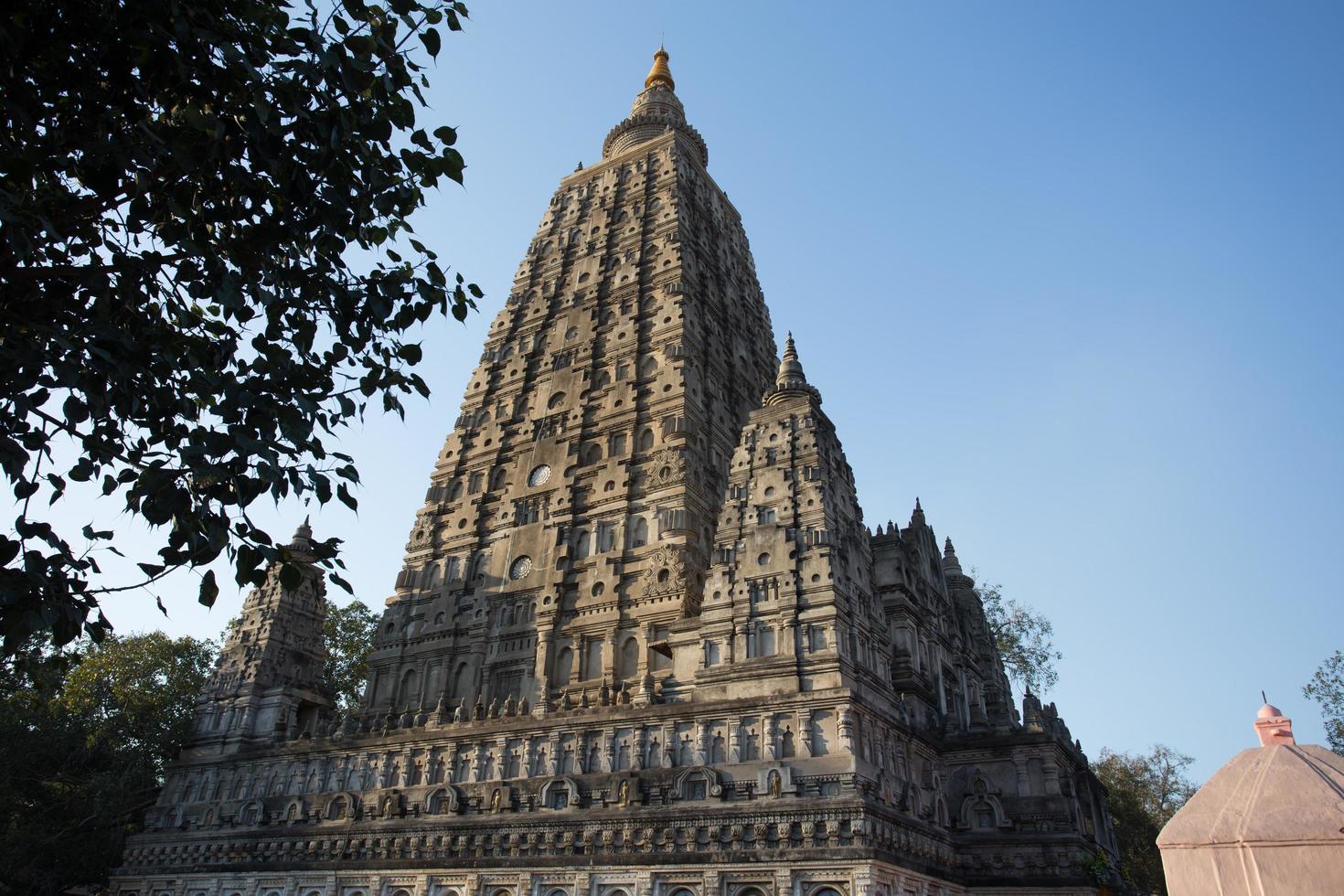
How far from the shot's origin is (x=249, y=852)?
30.3m

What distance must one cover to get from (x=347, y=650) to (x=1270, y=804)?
48250 mm

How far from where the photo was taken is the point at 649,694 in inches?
1080

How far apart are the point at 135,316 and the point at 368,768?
2246 cm

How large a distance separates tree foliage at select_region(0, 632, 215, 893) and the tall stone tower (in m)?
2.37

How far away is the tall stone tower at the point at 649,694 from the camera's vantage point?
23.7m

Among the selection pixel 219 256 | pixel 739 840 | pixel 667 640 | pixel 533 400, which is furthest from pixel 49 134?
pixel 533 400

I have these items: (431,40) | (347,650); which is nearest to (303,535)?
(347,650)

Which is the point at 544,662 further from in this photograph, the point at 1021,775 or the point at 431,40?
the point at 431,40

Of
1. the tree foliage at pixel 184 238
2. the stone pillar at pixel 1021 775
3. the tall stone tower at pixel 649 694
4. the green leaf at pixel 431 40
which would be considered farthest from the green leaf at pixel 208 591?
the stone pillar at pixel 1021 775

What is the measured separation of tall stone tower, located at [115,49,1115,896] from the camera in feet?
77.7

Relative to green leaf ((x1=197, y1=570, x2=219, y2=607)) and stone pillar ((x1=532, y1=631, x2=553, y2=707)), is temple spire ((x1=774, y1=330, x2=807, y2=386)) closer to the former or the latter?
stone pillar ((x1=532, y1=631, x2=553, y2=707))

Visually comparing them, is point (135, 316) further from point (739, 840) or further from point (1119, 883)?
point (1119, 883)

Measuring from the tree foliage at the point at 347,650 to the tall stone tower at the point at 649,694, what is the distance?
477 inches

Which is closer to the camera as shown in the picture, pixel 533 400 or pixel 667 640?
pixel 667 640
